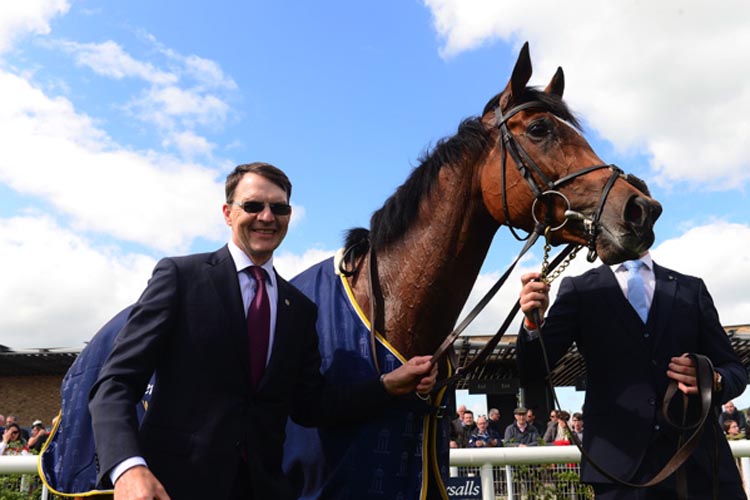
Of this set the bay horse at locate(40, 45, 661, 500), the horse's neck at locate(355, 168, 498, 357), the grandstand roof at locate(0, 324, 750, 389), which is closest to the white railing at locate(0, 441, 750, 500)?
the bay horse at locate(40, 45, 661, 500)

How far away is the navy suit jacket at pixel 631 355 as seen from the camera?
2523 mm

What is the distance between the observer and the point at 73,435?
111 inches

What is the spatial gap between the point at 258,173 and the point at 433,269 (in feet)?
2.64

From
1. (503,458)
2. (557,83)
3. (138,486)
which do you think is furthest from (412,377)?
(503,458)

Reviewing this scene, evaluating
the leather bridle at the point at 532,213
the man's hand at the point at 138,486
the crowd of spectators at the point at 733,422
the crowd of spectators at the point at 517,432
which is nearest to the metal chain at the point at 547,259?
the leather bridle at the point at 532,213

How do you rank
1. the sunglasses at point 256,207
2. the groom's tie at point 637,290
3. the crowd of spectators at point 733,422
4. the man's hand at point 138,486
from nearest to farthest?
the man's hand at point 138,486
the sunglasses at point 256,207
the groom's tie at point 637,290
the crowd of spectators at point 733,422

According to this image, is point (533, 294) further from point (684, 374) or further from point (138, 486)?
point (138, 486)

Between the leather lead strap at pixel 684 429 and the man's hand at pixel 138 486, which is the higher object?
the leather lead strap at pixel 684 429

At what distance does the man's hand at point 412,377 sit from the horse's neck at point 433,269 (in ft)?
0.51

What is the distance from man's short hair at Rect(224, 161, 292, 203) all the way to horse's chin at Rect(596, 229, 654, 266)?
115cm

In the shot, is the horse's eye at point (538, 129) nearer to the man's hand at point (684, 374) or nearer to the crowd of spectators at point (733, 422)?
the man's hand at point (684, 374)

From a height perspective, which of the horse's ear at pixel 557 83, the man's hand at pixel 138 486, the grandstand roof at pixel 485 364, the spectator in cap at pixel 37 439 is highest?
the grandstand roof at pixel 485 364

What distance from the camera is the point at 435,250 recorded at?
105 inches

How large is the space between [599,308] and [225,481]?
1666mm
